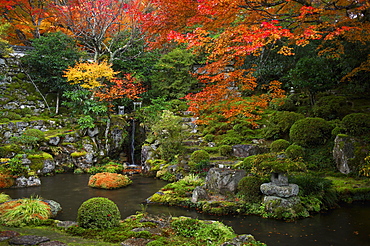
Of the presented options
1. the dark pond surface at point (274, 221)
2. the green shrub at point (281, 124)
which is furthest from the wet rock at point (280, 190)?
the green shrub at point (281, 124)

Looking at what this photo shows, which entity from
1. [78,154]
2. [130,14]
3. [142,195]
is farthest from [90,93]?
[142,195]

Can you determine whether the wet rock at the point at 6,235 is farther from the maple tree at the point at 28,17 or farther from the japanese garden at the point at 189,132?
the maple tree at the point at 28,17

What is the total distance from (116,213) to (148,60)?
704 inches

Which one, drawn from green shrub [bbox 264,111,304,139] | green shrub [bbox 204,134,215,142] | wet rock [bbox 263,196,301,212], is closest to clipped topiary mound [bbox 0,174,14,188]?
green shrub [bbox 204,134,215,142]

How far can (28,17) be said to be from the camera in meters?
23.6

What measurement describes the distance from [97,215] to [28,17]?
2383 centimetres

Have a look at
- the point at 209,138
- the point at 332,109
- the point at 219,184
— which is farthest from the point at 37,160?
the point at 332,109

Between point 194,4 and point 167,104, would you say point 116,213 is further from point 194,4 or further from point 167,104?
point 167,104

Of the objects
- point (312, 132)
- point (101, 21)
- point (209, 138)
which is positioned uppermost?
point (101, 21)

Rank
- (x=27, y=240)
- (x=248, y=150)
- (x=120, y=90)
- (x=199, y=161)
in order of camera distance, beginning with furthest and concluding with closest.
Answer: (x=120, y=90), (x=248, y=150), (x=199, y=161), (x=27, y=240)

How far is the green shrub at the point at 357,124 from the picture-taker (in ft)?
34.6

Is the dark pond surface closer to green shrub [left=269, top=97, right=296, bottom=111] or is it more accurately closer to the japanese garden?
the japanese garden

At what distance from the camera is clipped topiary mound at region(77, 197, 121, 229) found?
584 cm

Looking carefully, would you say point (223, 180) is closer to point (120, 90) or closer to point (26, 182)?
point (26, 182)
